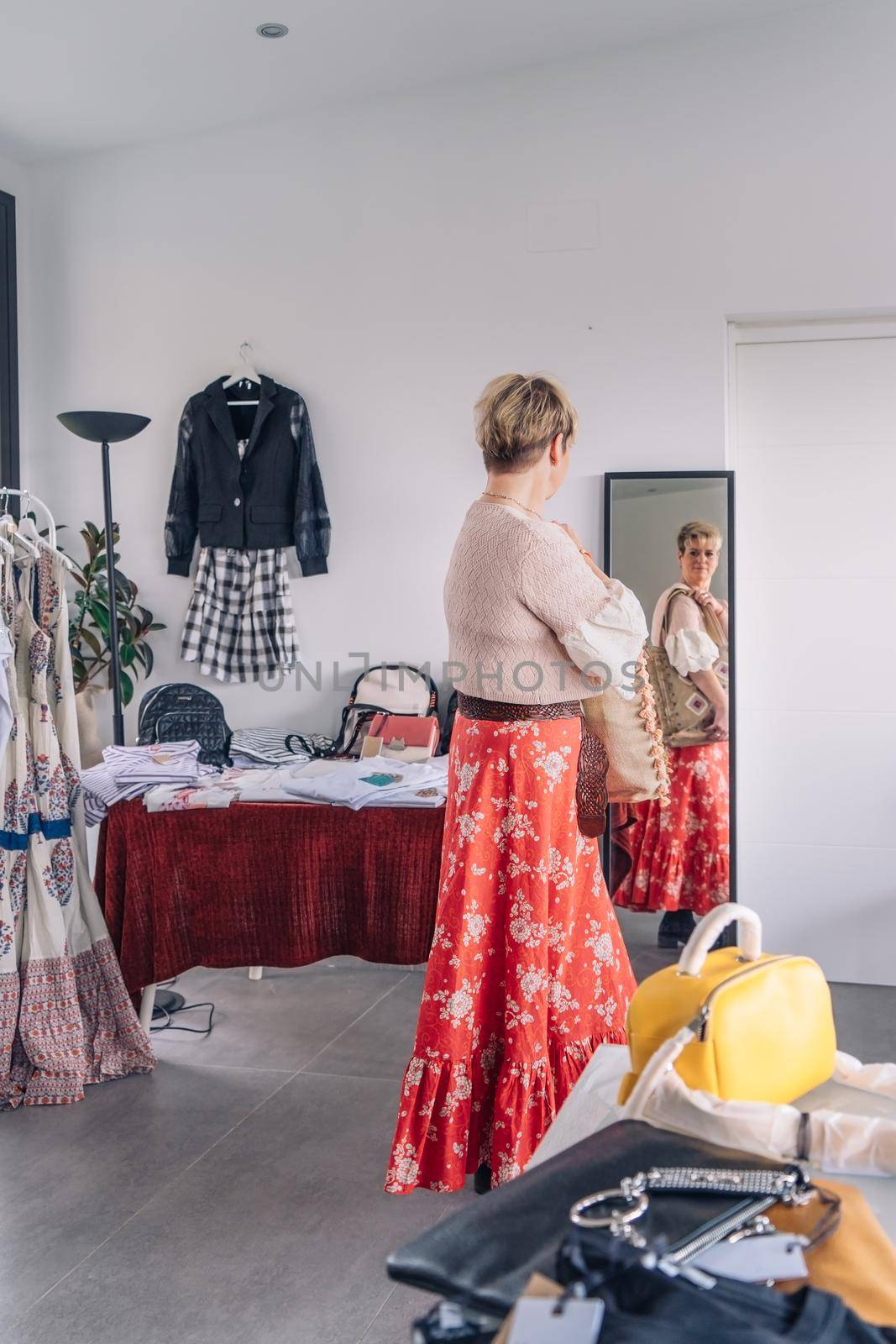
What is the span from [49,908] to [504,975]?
→ 4.43 feet

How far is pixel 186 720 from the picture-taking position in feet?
13.0

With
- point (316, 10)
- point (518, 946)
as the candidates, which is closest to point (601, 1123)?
point (518, 946)

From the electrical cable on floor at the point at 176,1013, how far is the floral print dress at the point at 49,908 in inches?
11.0

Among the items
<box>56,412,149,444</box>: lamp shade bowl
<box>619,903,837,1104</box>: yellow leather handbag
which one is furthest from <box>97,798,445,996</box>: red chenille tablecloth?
<box>619,903,837,1104</box>: yellow leather handbag

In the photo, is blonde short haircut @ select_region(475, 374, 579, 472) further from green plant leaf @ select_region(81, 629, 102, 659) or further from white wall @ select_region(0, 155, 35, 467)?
white wall @ select_region(0, 155, 35, 467)

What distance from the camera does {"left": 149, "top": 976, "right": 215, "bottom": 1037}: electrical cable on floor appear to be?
3480 mm

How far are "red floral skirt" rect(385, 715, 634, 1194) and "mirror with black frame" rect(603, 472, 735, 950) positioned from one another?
159 cm

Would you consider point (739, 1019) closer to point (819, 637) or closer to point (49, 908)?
point (49, 908)

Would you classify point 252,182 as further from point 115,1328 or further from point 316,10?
point 115,1328

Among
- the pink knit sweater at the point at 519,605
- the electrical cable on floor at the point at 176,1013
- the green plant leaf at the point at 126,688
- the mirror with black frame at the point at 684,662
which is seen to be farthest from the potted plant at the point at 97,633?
the pink knit sweater at the point at 519,605

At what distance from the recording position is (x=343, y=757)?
3965 mm

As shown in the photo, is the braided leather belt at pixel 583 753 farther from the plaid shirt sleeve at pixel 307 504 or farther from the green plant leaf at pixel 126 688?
the green plant leaf at pixel 126 688

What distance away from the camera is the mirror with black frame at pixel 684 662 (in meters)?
3.95

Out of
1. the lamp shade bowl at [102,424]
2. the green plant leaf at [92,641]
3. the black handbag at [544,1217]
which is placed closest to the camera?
the black handbag at [544,1217]
